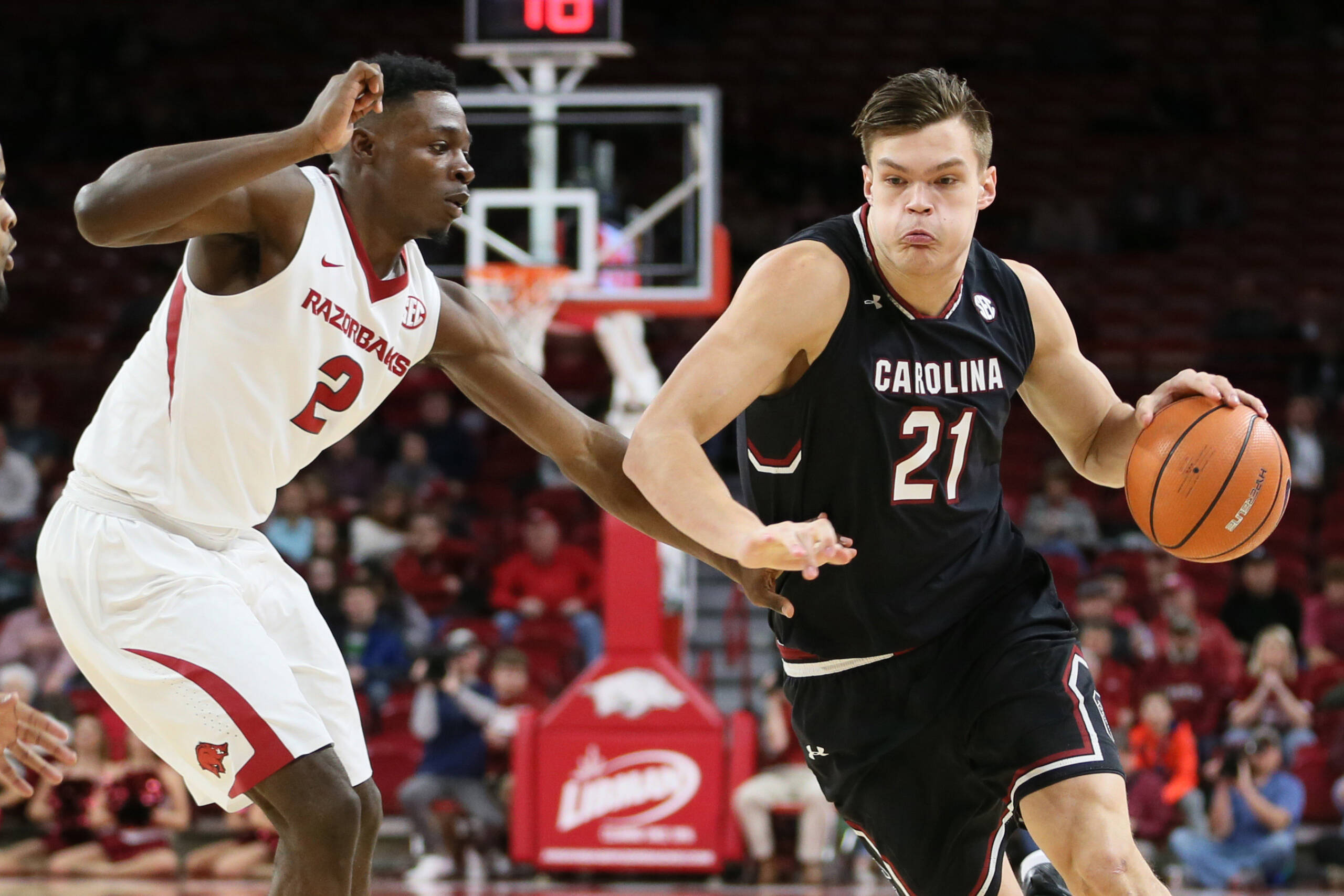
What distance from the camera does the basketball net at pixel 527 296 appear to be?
8281mm

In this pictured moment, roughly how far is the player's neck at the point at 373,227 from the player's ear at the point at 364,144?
0.07m

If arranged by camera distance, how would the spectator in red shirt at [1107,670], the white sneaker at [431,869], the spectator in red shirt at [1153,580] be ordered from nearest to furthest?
the white sneaker at [431,869], the spectator in red shirt at [1107,670], the spectator in red shirt at [1153,580]

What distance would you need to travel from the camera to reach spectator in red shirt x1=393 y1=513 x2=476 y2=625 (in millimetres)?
10484

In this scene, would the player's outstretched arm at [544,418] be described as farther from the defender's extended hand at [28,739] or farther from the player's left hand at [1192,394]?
the defender's extended hand at [28,739]

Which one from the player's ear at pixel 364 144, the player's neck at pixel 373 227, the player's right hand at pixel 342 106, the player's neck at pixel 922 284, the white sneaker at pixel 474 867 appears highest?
the player's right hand at pixel 342 106

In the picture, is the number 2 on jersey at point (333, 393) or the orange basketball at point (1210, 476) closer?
the number 2 on jersey at point (333, 393)

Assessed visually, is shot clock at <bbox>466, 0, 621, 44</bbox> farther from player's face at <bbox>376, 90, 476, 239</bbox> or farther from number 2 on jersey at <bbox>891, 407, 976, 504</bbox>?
number 2 on jersey at <bbox>891, 407, 976, 504</bbox>

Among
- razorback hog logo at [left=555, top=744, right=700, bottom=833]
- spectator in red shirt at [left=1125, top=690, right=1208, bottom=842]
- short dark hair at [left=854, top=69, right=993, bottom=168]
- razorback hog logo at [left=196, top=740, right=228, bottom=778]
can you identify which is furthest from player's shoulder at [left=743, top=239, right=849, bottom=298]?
spectator in red shirt at [left=1125, top=690, right=1208, bottom=842]

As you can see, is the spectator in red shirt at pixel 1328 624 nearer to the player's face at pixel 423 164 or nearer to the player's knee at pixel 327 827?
the player's face at pixel 423 164

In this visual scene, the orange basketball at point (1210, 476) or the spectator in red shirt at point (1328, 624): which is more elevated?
the orange basketball at point (1210, 476)

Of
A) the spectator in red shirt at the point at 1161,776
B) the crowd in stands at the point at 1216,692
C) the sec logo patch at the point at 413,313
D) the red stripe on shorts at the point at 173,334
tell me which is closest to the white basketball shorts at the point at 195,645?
the red stripe on shorts at the point at 173,334

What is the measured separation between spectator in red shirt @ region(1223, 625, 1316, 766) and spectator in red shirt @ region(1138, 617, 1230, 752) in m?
0.11

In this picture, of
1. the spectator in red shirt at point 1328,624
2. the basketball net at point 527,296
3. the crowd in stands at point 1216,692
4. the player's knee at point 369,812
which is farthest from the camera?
the spectator in red shirt at point 1328,624

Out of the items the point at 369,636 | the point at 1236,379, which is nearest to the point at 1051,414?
the point at 369,636
